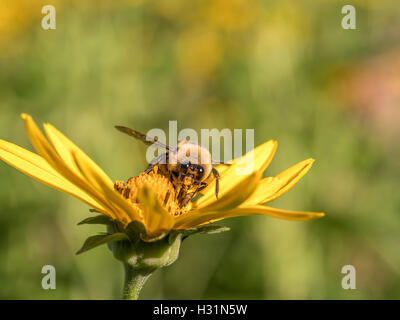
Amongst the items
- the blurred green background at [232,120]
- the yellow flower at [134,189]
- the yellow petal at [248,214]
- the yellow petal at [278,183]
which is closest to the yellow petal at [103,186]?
the yellow flower at [134,189]

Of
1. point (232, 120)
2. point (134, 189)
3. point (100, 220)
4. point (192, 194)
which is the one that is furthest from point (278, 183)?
point (232, 120)

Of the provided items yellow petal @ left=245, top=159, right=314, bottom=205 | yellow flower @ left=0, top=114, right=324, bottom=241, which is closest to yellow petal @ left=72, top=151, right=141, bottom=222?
yellow flower @ left=0, top=114, right=324, bottom=241

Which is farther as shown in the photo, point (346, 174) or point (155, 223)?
point (346, 174)

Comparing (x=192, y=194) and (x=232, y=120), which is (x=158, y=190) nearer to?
(x=192, y=194)
